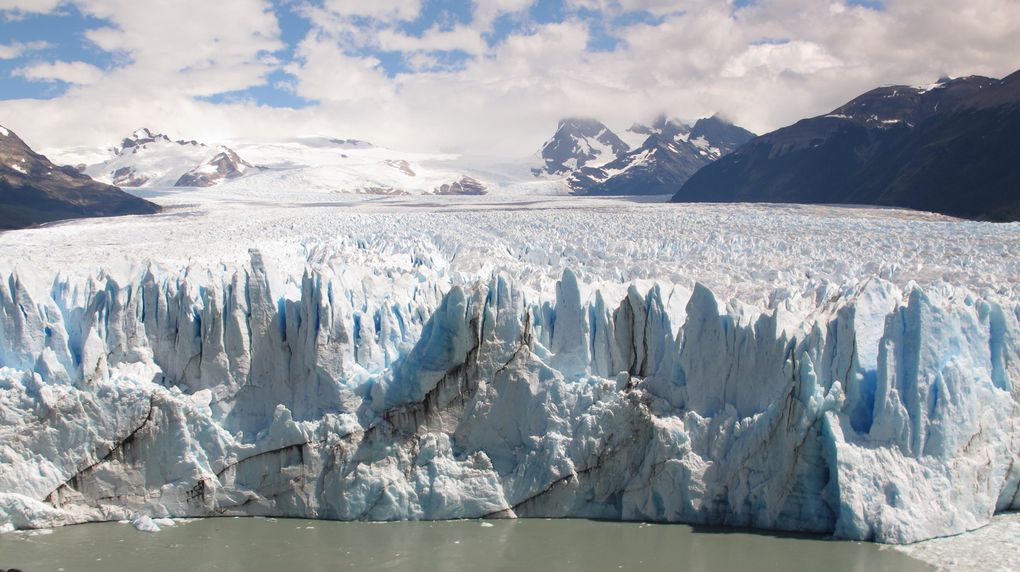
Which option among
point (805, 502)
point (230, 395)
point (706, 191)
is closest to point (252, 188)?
point (706, 191)

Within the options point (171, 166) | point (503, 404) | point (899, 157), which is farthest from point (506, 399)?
point (171, 166)

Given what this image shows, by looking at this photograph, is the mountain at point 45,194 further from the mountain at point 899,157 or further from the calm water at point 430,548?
the mountain at point 899,157

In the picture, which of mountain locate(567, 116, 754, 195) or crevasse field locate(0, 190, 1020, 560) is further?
mountain locate(567, 116, 754, 195)

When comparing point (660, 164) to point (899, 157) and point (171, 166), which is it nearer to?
point (899, 157)

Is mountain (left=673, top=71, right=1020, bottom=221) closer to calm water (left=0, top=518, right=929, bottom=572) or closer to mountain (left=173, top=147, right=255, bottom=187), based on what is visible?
calm water (left=0, top=518, right=929, bottom=572)

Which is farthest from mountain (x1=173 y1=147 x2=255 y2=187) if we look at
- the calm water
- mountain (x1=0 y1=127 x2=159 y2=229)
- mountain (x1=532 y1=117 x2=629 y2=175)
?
the calm water

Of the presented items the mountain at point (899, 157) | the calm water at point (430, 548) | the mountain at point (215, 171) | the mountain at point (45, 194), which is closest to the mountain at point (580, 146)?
the mountain at point (215, 171)
